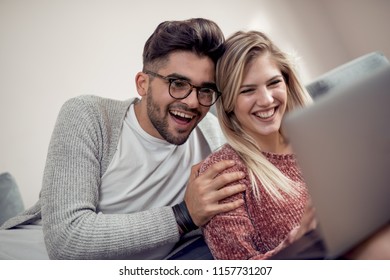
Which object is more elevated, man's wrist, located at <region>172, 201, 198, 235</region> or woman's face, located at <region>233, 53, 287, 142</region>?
woman's face, located at <region>233, 53, 287, 142</region>

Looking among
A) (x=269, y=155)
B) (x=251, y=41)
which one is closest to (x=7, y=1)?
(x=251, y=41)

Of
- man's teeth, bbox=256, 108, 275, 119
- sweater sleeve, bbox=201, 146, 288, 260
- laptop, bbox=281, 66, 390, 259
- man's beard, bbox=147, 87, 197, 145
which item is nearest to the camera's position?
laptop, bbox=281, 66, 390, 259

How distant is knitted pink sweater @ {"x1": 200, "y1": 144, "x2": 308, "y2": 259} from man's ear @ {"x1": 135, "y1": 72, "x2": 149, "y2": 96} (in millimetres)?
264

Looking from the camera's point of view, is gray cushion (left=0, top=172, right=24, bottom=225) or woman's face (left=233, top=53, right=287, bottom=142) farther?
gray cushion (left=0, top=172, right=24, bottom=225)

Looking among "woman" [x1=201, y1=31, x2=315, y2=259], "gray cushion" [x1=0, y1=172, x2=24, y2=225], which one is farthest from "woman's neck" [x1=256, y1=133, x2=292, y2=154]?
"gray cushion" [x1=0, y1=172, x2=24, y2=225]

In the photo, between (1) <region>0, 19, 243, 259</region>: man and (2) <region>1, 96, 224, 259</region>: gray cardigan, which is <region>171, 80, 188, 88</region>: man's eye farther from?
(2) <region>1, 96, 224, 259</region>: gray cardigan

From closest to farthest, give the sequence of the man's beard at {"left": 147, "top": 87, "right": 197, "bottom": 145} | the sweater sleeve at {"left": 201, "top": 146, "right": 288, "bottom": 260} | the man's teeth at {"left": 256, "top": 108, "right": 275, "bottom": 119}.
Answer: the sweater sleeve at {"left": 201, "top": 146, "right": 288, "bottom": 260}, the man's teeth at {"left": 256, "top": 108, "right": 275, "bottom": 119}, the man's beard at {"left": 147, "top": 87, "right": 197, "bottom": 145}

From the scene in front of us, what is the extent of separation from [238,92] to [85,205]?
1.29 feet

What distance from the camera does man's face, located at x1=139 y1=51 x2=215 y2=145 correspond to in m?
0.78

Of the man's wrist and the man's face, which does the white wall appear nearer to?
the man's face

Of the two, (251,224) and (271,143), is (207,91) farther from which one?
(251,224)

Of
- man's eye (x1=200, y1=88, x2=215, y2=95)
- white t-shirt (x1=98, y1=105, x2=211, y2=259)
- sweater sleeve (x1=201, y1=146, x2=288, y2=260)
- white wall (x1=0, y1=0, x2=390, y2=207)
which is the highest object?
white wall (x1=0, y1=0, x2=390, y2=207)
